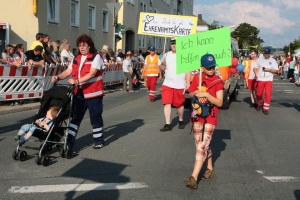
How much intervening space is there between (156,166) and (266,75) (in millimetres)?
7383

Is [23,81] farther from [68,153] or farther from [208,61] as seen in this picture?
[208,61]

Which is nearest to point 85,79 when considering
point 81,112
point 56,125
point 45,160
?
point 81,112

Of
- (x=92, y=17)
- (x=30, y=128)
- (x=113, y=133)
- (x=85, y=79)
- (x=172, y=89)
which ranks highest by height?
(x=92, y=17)

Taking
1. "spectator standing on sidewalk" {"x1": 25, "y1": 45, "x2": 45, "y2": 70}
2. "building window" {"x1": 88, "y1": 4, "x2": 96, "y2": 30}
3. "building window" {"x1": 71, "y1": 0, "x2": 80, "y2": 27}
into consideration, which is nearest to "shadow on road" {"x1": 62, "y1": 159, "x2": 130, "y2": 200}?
"spectator standing on sidewalk" {"x1": 25, "y1": 45, "x2": 45, "y2": 70}

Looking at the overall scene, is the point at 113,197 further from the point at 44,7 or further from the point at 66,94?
the point at 44,7

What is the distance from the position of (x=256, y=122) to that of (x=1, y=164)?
265 inches

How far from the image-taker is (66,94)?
272 inches

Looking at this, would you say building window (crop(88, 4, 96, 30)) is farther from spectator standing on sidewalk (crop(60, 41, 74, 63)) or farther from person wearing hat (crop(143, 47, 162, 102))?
person wearing hat (crop(143, 47, 162, 102))

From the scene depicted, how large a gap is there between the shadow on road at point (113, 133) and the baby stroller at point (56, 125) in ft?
2.40

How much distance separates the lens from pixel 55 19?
920 inches

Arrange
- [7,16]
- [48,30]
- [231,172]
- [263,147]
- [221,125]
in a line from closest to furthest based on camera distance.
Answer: [231,172] < [263,147] < [221,125] < [7,16] < [48,30]

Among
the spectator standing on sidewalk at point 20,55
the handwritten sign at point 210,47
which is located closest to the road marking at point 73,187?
the handwritten sign at point 210,47

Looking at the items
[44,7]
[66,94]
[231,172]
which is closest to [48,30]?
[44,7]

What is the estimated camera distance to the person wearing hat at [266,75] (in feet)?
41.6
